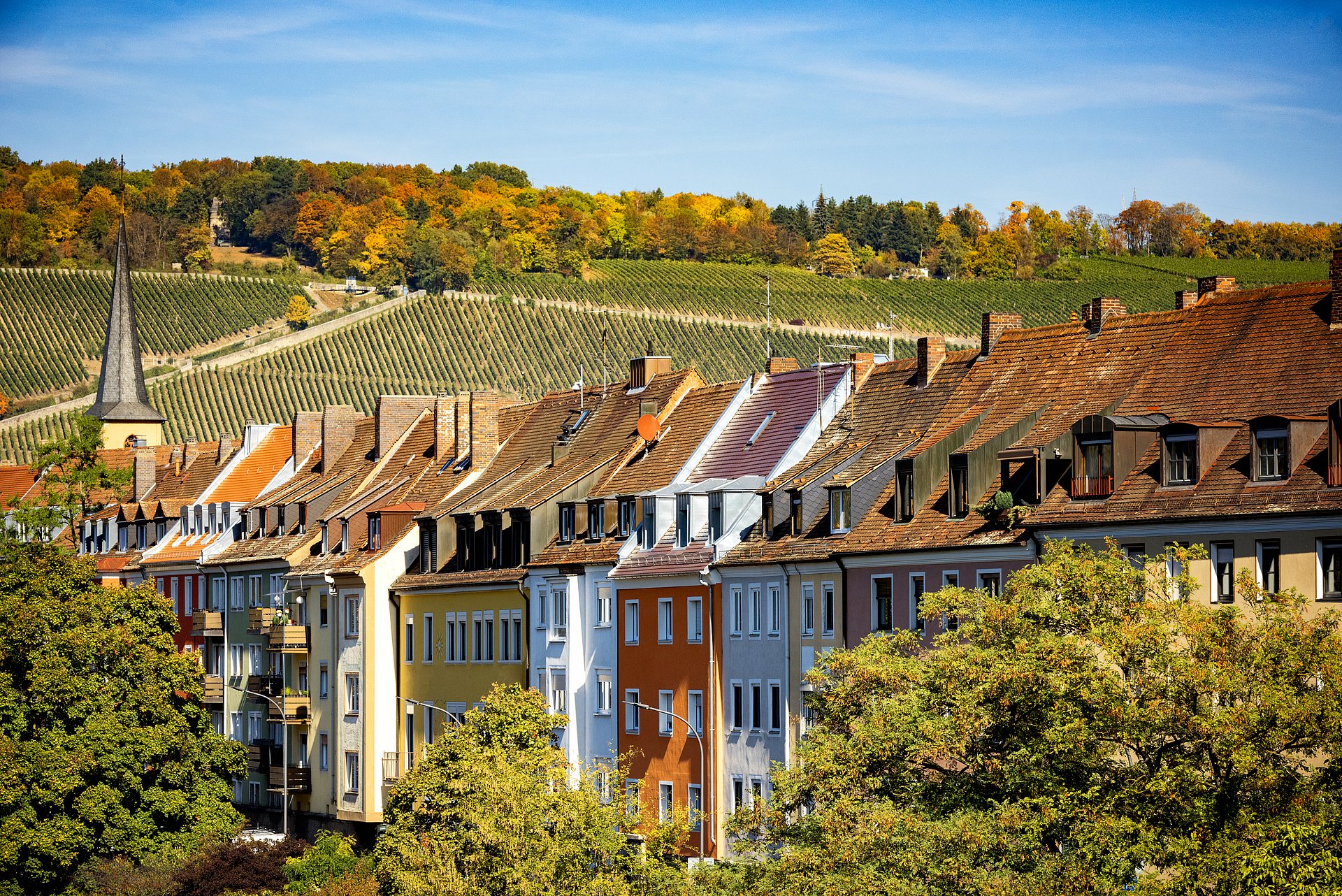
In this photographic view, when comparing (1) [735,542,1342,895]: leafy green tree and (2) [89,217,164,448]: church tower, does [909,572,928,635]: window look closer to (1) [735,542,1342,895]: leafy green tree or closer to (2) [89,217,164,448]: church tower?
(1) [735,542,1342,895]: leafy green tree

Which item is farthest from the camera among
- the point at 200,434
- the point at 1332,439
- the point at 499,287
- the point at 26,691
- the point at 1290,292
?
the point at 499,287

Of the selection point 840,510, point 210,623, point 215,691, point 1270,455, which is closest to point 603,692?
point 840,510

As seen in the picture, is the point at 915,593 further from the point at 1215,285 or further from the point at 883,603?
the point at 1215,285

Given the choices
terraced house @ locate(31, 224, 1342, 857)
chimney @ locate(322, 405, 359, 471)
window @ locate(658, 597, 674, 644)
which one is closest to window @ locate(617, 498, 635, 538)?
terraced house @ locate(31, 224, 1342, 857)

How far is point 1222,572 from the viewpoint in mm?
43562

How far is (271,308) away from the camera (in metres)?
194

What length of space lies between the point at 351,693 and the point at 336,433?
56.6 feet

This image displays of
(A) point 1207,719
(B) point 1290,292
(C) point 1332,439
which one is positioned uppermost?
(B) point 1290,292

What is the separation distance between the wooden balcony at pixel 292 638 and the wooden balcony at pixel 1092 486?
41.2 meters

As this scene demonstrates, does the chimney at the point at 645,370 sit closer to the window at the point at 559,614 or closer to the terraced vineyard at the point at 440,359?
the window at the point at 559,614

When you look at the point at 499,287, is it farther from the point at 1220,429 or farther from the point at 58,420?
the point at 1220,429

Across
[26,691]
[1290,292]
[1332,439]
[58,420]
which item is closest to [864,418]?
[1290,292]

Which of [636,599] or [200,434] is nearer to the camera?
[636,599]

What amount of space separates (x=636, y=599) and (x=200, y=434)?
88665mm
